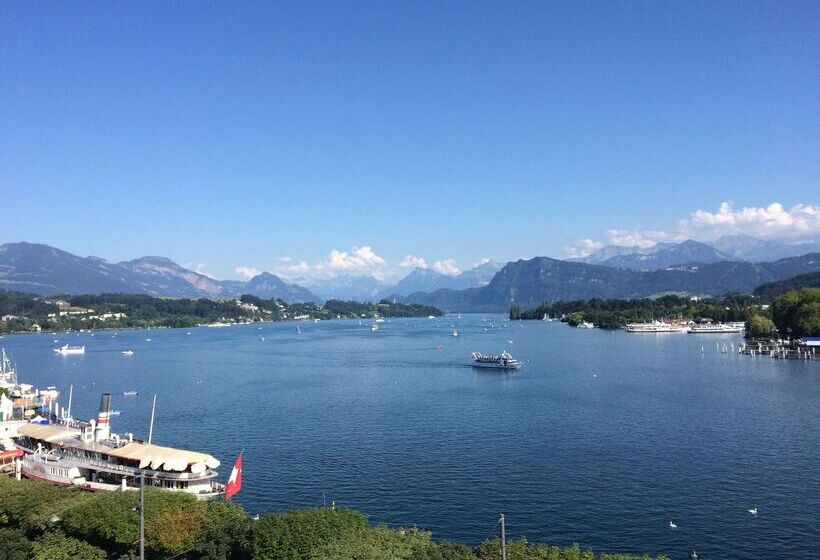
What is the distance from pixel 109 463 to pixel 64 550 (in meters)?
9.09

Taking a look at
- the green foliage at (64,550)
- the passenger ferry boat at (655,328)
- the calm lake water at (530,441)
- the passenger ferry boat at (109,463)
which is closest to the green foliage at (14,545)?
the green foliage at (64,550)

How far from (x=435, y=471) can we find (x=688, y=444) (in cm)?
1601

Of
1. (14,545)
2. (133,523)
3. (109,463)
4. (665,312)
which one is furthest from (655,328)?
(14,545)

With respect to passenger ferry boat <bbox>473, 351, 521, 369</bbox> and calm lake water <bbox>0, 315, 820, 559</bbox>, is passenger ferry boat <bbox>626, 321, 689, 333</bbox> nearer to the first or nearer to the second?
calm lake water <bbox>0, 315, 820, 559</bbox>

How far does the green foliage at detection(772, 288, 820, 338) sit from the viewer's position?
92.9m

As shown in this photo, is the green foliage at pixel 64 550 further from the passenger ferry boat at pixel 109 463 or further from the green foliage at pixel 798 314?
the green foliage at pixel 798 314

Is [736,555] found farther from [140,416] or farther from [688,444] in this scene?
[140,416]

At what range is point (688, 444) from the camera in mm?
36250

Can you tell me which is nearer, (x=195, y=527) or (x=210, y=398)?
(x=195, y=527)

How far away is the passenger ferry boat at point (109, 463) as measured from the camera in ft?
86.8

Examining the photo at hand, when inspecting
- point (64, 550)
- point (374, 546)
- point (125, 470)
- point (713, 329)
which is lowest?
point (64, 550)

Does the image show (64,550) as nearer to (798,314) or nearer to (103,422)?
(103,422)

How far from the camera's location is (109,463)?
28.2 metres

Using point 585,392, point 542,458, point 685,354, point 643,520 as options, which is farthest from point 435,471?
point 685,354
